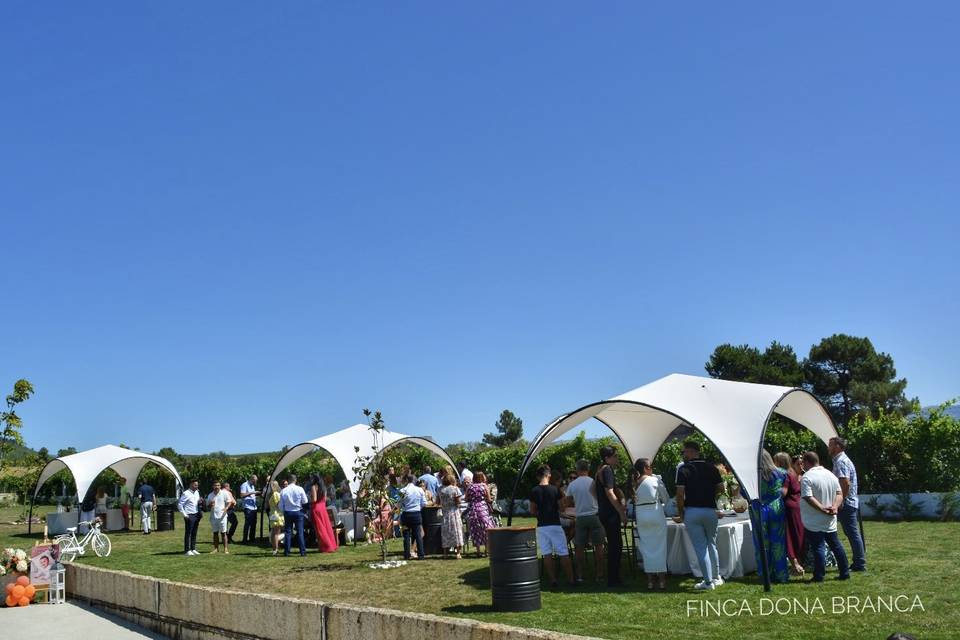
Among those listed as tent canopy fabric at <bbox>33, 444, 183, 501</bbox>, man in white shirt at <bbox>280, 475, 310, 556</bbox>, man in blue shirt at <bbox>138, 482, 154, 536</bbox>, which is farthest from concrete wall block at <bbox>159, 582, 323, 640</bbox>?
tent canopy fabric at <bbox>33, 444, 183, 501</bbox>

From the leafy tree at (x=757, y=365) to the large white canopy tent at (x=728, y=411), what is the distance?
142 feet

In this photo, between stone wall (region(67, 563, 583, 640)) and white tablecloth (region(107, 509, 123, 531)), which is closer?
stone wall (region(67, 563, 583, 640))

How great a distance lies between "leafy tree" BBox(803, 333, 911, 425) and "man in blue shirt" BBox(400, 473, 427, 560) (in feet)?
148

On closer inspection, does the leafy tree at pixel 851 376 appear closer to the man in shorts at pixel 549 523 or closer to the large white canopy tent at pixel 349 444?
the large white canopy tent at pixel 349 444

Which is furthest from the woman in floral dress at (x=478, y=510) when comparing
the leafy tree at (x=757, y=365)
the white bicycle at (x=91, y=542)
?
the leafy tree at (x=757, y=365)

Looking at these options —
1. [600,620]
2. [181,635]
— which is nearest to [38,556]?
[181,635]

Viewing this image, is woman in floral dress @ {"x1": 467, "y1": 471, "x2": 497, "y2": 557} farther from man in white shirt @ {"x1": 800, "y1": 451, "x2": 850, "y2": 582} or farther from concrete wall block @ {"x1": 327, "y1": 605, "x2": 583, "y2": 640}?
concrete wall block @ {"x1": 327, "y1": 605, "x2": 583, "y2": 640}

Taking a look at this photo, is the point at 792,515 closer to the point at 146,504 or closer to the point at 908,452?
the point at 908,452

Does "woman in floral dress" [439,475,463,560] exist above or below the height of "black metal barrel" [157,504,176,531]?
above

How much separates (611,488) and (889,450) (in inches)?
449

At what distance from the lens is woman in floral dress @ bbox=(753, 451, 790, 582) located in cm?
966

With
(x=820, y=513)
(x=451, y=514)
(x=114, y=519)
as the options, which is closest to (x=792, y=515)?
(x=820, y=513)

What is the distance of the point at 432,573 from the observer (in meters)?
12.2

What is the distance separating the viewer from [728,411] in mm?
10500
